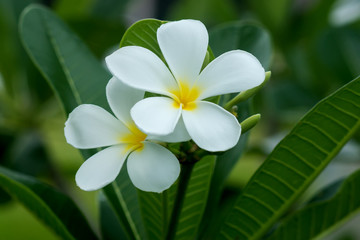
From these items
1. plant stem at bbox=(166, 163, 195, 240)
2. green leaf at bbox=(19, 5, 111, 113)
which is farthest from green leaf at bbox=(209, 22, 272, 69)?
plant stem at bbox=(166, 163, 195, 240)

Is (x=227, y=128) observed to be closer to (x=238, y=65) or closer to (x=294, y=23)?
(x=238, y=65)

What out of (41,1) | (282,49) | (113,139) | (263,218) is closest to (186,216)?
(263,218)

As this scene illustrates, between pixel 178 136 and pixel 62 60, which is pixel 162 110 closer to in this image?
pixel 178 136

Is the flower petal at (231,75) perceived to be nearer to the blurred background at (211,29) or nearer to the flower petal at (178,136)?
the flower petal at (178,136)


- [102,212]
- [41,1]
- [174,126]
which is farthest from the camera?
[41,1]

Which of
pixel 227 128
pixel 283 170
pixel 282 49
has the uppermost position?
pixel 227 128

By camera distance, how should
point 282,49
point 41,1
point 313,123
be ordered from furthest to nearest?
point 41,1 → point 282,49 → point 313,123

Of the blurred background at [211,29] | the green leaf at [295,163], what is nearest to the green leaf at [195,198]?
the green leaf at [295,163]
